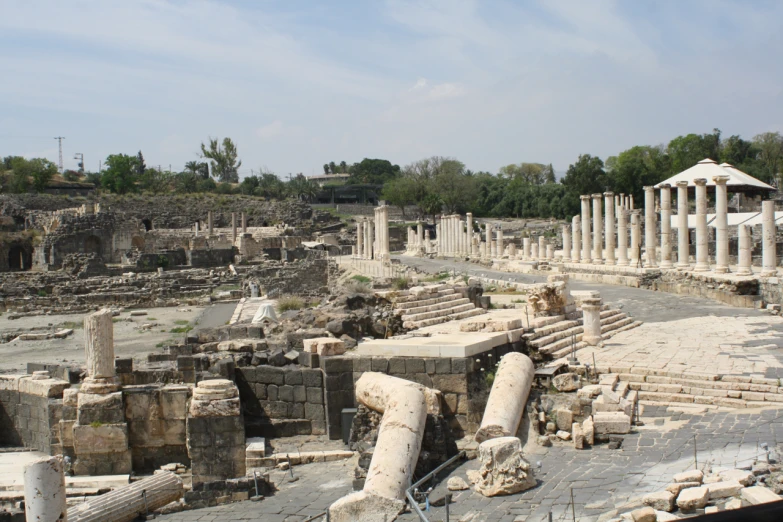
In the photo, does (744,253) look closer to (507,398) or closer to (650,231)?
(650,231)

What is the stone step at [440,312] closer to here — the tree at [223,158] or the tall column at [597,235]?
the tall column at [597,235]

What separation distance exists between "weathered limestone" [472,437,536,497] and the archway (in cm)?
5658

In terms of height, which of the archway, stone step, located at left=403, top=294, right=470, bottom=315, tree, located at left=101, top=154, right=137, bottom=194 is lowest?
stone step, located at left=403, top=294, right=470, bottom=315

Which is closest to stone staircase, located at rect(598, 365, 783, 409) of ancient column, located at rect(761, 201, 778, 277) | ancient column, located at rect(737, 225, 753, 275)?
ancient column, located at rect(737, 225, 753, 275)

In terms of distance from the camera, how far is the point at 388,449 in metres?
9.44

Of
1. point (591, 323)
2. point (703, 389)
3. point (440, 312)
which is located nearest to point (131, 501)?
point (703, 389)

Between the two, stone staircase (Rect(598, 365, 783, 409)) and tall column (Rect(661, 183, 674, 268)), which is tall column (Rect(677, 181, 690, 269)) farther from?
stone staircase (Rect(598, 365, 783, 409))

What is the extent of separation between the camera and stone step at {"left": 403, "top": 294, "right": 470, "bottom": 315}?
731 inches

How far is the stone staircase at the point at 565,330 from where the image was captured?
14672mm

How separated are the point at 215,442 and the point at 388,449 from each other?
3204 mm

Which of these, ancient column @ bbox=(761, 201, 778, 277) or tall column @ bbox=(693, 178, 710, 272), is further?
tall column @ bbox=(693, 178, 710, 272)

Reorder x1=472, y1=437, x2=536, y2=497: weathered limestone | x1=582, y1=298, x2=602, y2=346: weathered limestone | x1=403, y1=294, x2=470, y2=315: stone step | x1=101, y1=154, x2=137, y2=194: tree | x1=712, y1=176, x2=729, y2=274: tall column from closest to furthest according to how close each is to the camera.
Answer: x1=472, y1=437, x2=536, y2=497: weathered limestone
x1=582, y1=298, x2=602, y2=346: weathered limestone
x1=403, y1=294, x2=470, y2=315: stone step
x1=712, y1=176, x2=729, y2=274: tall column
x1=101, y1=154, x2=137, y2=194: tree

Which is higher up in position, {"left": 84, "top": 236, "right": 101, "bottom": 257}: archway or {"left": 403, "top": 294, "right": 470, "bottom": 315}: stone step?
{"left": 84, "top": 236, "right": 101, "bottom": 257}: archway

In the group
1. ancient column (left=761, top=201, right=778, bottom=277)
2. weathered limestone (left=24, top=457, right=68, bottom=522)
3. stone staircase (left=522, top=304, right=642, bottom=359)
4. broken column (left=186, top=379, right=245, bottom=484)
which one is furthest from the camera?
ancient column (left=761, top=201, right=778, bottom=277)
